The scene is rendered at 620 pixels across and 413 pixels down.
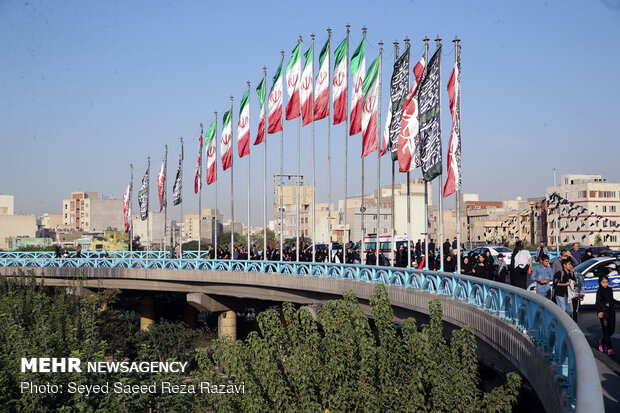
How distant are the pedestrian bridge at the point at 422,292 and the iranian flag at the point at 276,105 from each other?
21.3 feet

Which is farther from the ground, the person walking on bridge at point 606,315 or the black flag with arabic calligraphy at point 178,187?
the black flag with arabic calligraphy at point 178,187

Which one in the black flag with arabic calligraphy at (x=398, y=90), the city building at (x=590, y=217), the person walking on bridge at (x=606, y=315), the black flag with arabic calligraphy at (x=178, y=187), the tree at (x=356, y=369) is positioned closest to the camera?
the tree at (x=356, y=369)

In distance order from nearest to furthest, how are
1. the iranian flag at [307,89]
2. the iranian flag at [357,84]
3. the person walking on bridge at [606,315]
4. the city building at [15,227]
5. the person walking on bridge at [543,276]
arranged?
the person walking on bridge at [606,315] → the person walking on bridge at [543,276] → the iranian flag at [357,84] → the iranian flag at [307,89] → the city building at [15,227]

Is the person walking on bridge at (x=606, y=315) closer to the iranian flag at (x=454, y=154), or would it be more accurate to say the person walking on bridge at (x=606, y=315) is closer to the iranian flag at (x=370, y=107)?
the iranian flag at (x=454, y=154)

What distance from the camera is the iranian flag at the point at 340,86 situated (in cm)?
3089

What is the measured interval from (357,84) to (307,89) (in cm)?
402

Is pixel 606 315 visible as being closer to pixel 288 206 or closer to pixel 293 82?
pixel 293 82

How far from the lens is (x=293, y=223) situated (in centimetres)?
17138

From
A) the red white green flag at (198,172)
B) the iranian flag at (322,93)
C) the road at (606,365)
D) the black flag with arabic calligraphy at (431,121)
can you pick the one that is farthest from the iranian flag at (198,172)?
the road at (606,365)

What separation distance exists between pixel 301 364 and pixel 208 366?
192cm

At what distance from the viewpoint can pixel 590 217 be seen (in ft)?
393

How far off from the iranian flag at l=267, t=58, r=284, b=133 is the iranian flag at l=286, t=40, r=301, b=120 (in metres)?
1.15

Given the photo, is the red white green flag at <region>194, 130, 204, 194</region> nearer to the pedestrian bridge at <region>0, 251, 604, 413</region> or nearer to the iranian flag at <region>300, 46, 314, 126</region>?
the pedestrian bridge at <region>0, 251, 604, 413</region>

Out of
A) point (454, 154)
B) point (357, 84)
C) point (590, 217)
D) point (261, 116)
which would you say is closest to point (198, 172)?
point (261, 116)
